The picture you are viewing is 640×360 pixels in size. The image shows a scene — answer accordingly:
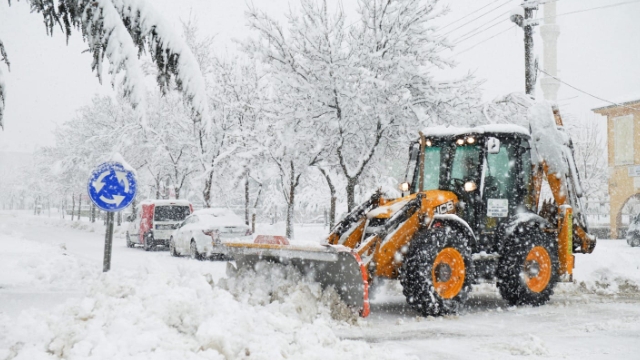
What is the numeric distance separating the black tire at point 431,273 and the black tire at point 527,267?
1.03m

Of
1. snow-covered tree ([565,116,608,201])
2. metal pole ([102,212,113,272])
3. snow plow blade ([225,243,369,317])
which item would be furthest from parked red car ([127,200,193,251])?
snow-covered tree ([565,116,608,201])

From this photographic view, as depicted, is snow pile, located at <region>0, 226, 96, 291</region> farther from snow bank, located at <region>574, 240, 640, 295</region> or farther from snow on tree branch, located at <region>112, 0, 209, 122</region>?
snow bank, located at <region>574, 240, 640, 295</region>

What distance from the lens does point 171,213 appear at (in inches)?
786

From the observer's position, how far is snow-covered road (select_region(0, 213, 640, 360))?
459cm

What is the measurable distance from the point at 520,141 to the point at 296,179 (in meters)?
11.4

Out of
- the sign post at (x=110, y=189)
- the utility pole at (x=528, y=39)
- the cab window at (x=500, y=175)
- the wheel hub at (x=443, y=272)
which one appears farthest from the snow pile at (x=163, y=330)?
the utility pole at (x=528, y=39)

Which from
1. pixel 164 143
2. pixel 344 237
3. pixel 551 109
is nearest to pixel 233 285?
pixel 344 237

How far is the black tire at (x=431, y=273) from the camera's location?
7.25 m

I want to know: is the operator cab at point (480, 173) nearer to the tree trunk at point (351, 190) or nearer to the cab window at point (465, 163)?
the cab window at point (465, 163)

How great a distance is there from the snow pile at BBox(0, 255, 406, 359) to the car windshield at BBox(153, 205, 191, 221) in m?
13.7

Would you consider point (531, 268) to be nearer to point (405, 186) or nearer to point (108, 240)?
point (405, 186)

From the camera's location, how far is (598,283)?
10695 millimetres

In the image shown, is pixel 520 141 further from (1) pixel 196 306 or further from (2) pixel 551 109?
(1) pixel 196 306

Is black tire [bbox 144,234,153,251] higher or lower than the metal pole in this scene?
lower
